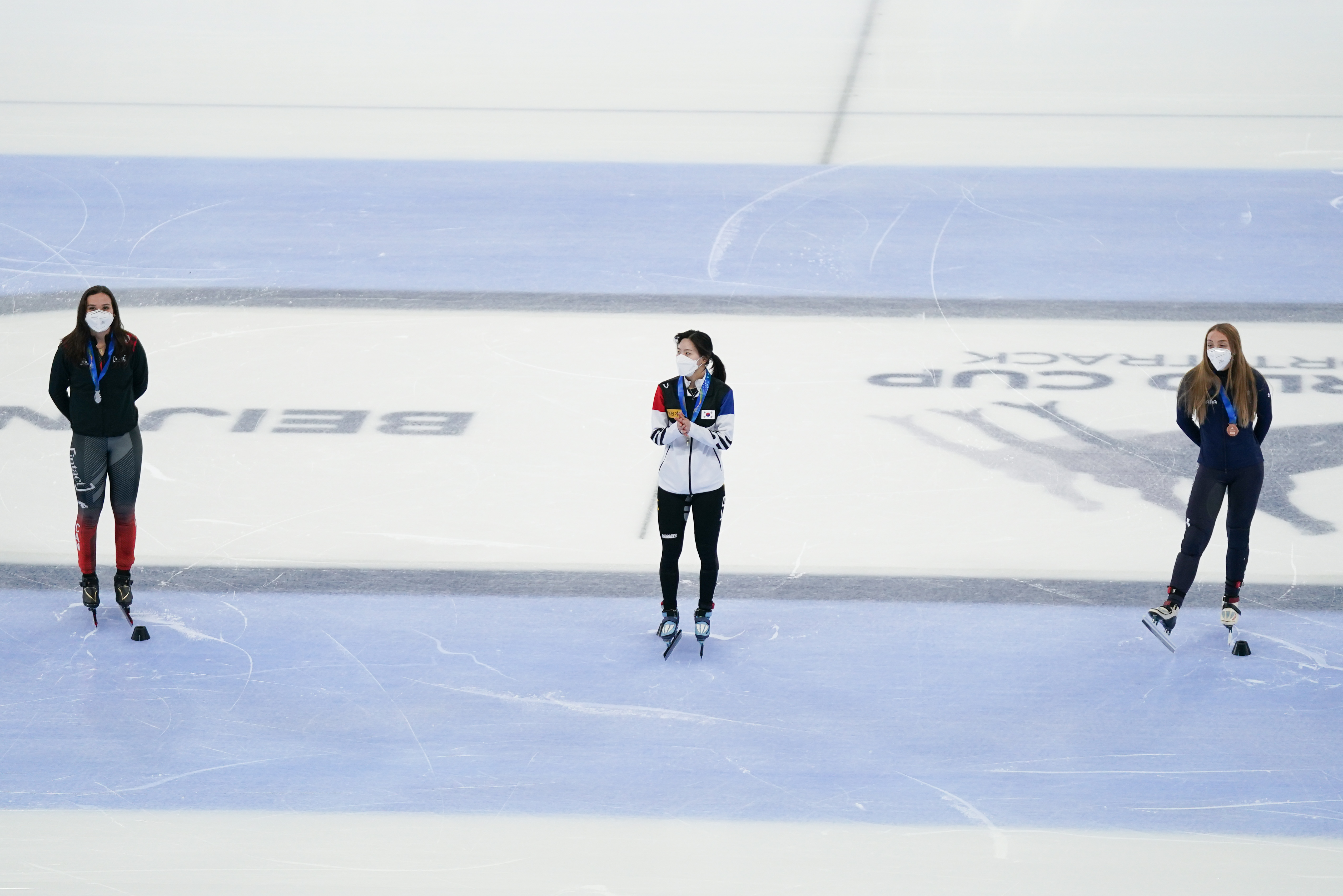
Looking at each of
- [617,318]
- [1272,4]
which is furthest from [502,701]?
[1272,4]

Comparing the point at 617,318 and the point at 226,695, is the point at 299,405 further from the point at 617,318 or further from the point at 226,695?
the point at 226,695

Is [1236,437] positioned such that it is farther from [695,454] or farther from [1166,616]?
[695,454]

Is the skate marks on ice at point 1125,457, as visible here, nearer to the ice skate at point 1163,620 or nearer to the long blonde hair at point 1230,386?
the ice skate at point 1163,620

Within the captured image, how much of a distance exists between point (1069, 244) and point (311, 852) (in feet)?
26.9

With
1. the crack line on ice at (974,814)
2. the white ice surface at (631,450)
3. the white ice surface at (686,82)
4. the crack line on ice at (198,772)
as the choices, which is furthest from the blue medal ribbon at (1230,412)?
the white ice surface at (686,82)

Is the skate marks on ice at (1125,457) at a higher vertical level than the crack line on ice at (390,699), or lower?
higher

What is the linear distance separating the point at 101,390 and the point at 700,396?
2.67 metres

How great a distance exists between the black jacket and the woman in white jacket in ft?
7.77

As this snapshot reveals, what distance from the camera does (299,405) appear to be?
29.4 feet

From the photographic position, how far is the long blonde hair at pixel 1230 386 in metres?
6.20

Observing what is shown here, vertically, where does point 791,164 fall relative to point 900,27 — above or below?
below

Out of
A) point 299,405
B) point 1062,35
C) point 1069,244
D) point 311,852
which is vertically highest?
point 1062,35

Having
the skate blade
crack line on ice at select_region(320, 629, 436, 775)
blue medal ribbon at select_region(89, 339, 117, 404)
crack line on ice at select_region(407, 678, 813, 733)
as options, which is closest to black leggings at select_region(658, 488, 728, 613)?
crack line on ice at select_region(407, 678, 813, 733)

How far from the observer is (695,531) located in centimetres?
633
